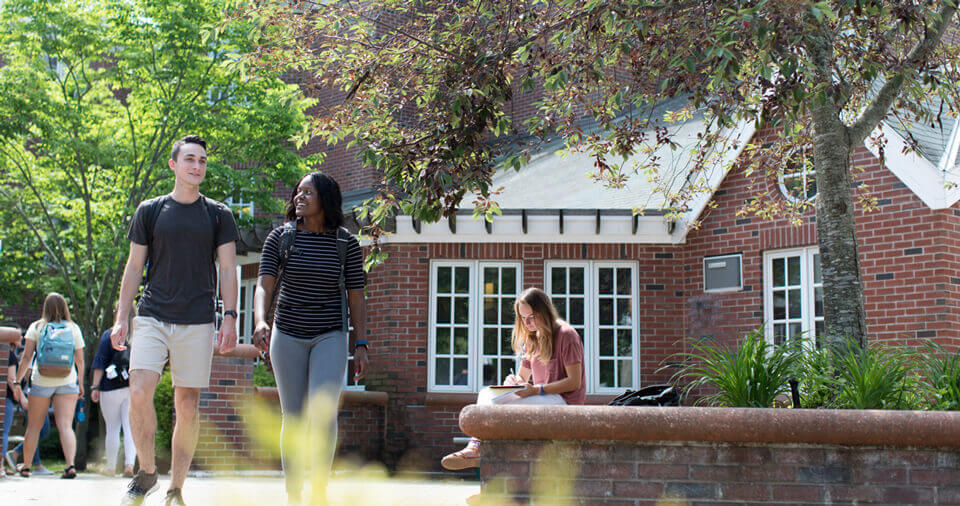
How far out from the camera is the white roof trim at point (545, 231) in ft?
40.3

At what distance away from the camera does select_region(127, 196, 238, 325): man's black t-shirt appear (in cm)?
522

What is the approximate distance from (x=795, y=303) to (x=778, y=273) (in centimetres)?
43

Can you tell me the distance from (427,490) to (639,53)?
4104mm

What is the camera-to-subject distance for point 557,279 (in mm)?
12953

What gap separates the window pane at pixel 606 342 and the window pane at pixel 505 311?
A: 1193 millimetres

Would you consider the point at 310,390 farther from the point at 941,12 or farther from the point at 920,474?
the point at 941,12

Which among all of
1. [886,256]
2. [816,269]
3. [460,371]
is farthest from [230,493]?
[460,371]

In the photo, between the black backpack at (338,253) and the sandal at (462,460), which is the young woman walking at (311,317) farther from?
the sandal at (462,460)

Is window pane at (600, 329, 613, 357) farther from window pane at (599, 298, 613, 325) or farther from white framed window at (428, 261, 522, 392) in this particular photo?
white framed window at (428, 261, 522, 392)

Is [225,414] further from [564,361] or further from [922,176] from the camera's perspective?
[922,176]

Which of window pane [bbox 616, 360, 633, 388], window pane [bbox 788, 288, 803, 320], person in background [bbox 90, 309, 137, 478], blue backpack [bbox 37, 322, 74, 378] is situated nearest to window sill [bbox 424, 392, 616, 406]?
window pane [bbox 616, 360, 633, 388]

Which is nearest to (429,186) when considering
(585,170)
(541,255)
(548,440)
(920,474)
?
(548,440)

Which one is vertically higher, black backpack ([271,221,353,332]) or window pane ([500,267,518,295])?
window pane ([500,267,518,295])

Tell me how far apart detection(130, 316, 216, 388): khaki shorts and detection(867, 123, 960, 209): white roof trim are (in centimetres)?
768
